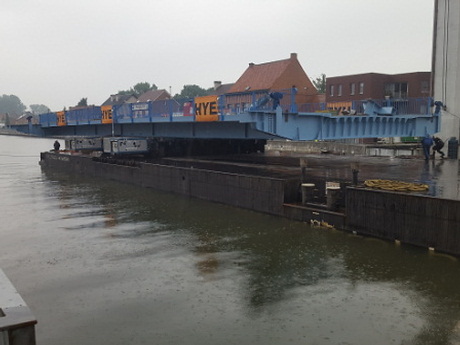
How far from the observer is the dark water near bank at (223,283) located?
348 inches

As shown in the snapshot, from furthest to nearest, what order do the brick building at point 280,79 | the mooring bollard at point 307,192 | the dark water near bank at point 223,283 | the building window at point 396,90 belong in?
the brick building at point 280,79
the building window at point 396,90
the mooring bollard at point 307,192
the dark water near bank at point 223,283

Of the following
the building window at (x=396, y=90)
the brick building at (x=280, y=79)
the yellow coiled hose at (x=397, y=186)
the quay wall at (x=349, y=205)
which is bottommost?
the quay wall at (x=349, y=205)

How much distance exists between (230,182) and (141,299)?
494 inches

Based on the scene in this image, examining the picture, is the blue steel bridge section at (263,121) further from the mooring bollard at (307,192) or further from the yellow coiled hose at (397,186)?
the yellow coiled hose at (397,186)

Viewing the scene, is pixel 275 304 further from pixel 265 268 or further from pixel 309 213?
pixel 309 213

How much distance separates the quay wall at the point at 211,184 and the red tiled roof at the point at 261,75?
32414 millimetres

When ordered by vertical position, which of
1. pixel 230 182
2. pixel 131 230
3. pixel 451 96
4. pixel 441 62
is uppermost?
pixel 441 62

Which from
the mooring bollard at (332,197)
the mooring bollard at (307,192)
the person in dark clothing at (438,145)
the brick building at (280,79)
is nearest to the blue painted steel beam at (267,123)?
the mooring bollard at (307,192)

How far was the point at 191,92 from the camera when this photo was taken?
145500 millimetres

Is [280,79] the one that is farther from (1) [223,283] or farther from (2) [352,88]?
(1) [223,283]

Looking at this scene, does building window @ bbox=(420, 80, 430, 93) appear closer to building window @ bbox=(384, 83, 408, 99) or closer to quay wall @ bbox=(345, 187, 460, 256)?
building window @ bbox=(384, 83, 408, 99)

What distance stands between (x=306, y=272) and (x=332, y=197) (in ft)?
18.3

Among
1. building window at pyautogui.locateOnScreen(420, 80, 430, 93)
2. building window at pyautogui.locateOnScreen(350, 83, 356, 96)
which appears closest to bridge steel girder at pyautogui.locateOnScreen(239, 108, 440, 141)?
building window at pyautogui.locateOnScreen(420, 80, 430, 93)

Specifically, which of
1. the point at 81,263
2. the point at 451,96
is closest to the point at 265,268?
the point at 81,263
